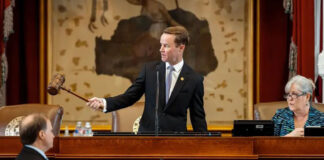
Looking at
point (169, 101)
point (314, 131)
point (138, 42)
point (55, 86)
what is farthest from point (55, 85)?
point (138, 42)

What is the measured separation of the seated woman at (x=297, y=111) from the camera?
4.86m

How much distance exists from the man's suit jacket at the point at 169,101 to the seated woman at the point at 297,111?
596mm

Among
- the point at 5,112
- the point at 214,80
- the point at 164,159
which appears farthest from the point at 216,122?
the point at 164,159

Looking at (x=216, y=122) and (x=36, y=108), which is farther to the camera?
(x=216, y=122)

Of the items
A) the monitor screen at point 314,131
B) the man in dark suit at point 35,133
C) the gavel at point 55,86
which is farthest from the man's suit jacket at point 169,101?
the man in dark suit at point 35,133

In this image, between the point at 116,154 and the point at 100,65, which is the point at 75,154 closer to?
the point at 116,154

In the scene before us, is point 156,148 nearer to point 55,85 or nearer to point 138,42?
point 55,85

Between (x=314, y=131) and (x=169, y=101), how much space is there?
1.18 meters

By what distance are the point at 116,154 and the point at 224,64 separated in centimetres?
354

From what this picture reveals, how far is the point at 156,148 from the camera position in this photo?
3965mm

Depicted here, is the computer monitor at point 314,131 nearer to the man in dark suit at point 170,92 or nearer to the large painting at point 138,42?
the man in dark suit at point 170,92

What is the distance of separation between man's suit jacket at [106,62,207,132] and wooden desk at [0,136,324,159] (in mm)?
838

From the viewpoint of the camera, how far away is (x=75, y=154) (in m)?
3.97

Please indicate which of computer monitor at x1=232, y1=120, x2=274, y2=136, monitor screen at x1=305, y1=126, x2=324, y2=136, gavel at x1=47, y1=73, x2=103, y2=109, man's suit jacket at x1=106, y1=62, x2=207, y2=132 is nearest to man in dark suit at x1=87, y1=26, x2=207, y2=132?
man's suit jacket at x1=106, y1=62, x2=207, y2=132
